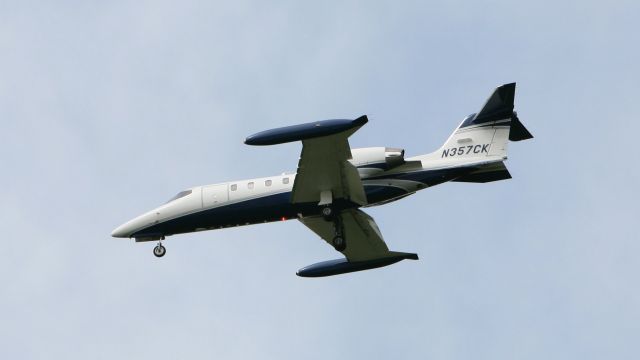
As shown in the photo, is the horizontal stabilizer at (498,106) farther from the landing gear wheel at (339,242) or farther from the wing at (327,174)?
the landing gear wheel at (339,242)

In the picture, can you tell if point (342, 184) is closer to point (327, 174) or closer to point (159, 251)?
point (327, 174)

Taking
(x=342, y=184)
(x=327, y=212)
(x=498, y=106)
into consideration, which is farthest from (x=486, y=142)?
(x=327, y=212)

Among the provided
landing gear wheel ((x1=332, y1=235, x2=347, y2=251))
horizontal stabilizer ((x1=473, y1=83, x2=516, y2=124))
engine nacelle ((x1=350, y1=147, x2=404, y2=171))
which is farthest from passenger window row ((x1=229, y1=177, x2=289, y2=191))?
horizontal stabilizer ((x1=473, y1=83, x2=516, y2=124))

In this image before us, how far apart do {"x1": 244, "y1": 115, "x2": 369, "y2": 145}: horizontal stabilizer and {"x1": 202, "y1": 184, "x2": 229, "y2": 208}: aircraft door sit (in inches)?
224

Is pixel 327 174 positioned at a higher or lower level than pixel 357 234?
higher

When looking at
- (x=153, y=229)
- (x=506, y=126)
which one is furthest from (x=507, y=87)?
(x=153, y=229)

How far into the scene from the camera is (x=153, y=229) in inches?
1943

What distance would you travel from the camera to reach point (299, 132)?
43.1m

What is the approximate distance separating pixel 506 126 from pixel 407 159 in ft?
11.5

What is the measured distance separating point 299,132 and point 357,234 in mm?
7633

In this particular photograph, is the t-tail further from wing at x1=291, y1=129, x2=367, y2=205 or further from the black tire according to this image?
the black tire

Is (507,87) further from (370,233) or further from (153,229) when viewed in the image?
(153,229)

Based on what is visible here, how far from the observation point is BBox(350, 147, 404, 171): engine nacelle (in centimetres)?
4619

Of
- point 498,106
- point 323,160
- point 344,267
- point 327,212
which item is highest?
point 498,106
